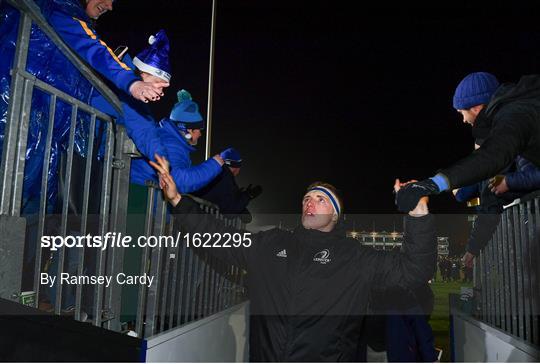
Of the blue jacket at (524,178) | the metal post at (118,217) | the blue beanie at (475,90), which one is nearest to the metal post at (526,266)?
the blue jacket at (524,178)

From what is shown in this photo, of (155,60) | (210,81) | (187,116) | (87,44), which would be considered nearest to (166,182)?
(87,44)

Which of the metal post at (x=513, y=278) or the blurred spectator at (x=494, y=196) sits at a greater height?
the blurred spectator at (x=494, y=196)

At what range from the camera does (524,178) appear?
2.35m

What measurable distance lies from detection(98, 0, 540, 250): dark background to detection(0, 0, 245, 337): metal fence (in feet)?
9.81

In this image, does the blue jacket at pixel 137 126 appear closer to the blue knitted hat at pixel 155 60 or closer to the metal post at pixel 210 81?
the blue knitted hat at pixel 155 60

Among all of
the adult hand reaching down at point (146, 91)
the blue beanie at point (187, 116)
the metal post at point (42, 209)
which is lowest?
the metal post at point (42, 209)

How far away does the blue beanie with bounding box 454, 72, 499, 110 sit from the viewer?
253cm

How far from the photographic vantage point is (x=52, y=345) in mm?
1279

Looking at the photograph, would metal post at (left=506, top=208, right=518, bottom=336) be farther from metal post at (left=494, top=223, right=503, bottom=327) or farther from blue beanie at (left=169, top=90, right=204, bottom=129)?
blue beanie at (left=169, top=90, right=204, bottom=129)

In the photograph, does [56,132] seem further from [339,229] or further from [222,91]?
[222,91]

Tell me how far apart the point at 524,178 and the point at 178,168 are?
1.90 m

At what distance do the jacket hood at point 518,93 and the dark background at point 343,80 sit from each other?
295 centimetres

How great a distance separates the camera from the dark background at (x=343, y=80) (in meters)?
5.45

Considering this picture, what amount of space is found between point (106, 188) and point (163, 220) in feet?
1.09
